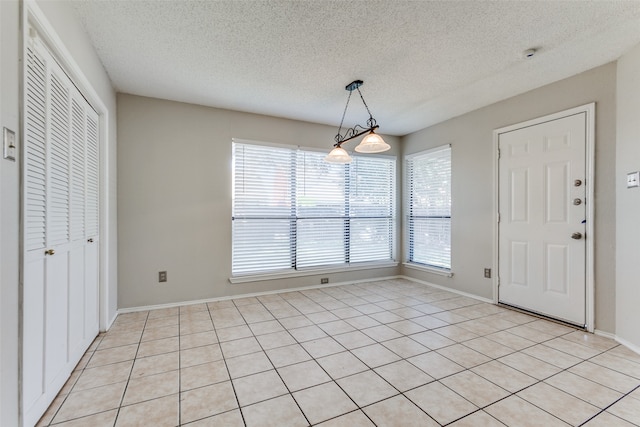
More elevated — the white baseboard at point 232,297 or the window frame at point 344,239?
the window frame at point 344,239

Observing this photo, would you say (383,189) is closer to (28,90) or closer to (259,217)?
(259,217)

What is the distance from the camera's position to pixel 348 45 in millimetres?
2477

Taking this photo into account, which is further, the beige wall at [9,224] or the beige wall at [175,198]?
the beige wall at [175,198]

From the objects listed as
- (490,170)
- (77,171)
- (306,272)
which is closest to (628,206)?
(490,170)

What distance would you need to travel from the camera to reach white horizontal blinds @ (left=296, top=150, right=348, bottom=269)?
4.52 metres

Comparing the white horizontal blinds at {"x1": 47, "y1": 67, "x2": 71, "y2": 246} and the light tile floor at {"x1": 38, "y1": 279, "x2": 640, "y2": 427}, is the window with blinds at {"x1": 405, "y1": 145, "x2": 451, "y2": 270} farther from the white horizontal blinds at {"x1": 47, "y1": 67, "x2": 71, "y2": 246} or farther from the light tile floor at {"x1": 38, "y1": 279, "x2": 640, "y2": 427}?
the white horizontal blinds at {"x1": 47, "y1": 67, "x2": 71, "y2": 246}

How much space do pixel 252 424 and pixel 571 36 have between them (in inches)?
143

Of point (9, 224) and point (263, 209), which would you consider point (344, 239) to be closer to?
point (263, 209)

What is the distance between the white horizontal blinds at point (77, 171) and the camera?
7.04 feet

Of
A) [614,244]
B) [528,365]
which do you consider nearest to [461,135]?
[614,244]

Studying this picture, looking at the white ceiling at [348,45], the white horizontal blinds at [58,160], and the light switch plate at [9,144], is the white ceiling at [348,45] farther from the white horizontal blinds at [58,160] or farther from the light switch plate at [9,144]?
the light switch plate at [9,144]

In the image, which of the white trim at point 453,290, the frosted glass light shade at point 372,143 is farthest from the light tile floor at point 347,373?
the frosted glass light shade at point 372,143

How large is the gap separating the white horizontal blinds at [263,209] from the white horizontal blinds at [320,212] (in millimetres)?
149

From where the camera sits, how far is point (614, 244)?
8.95 feet
